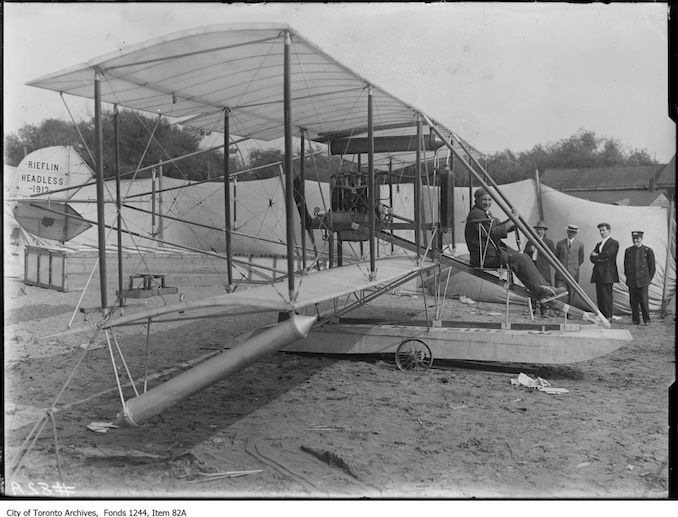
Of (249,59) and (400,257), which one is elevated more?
(249,59)

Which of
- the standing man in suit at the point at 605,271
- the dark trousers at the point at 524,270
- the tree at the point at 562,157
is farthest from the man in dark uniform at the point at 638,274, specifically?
the tree at the point at 562,157

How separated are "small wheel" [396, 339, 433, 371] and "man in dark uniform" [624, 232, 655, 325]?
5.59 meters

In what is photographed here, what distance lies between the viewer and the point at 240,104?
23.2ft

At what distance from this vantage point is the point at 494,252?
26.8ft

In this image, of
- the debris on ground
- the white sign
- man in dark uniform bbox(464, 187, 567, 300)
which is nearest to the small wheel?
the debris on ground

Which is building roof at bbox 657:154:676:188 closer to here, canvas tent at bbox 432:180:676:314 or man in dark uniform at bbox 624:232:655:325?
canvas tent at bbox 432:180:676:314

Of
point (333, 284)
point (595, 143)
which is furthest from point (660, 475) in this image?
point (595, 143)

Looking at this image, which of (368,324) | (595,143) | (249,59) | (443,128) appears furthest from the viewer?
(595,143)

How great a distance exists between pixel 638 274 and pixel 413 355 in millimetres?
5952

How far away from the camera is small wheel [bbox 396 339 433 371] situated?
7648 millimetres

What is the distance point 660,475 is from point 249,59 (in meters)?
4.71

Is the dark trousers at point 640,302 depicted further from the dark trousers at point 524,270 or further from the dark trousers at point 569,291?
the dark trousers at point 524,270

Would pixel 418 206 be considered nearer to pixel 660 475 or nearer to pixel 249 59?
pixel 249 59

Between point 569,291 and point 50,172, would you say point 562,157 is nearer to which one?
point 569,291
